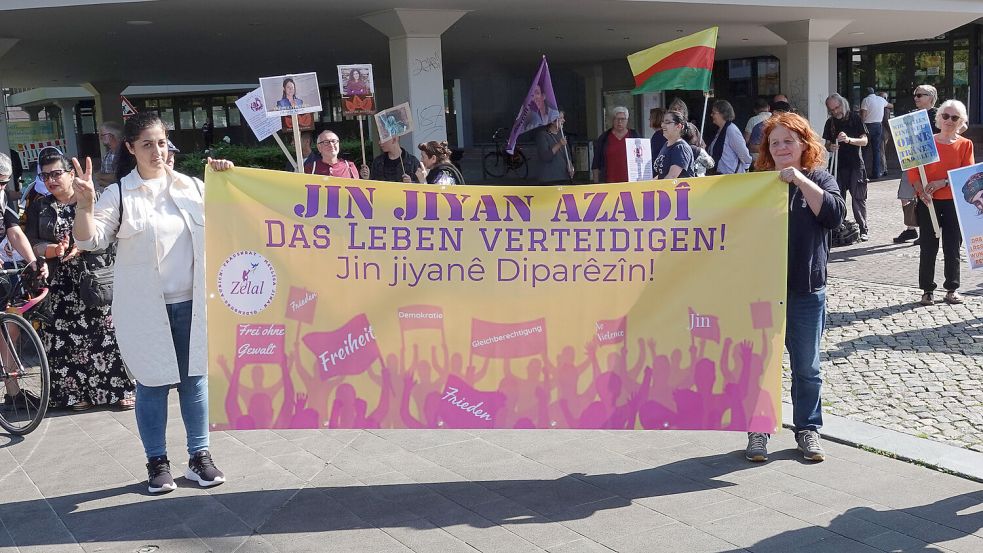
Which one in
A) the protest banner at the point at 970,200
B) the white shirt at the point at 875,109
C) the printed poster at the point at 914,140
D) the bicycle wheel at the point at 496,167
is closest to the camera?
the protest banner at the point at 970,200

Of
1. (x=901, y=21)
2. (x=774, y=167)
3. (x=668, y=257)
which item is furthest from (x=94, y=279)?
(x=901, y=21)

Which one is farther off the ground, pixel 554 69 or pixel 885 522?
pixel 554 69

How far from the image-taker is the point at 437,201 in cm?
454

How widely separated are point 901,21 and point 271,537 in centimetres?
2059

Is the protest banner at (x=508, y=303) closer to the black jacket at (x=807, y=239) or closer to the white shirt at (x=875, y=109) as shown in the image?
the black jacket at (x=807, y=239)

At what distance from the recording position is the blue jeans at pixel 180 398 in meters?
4.69

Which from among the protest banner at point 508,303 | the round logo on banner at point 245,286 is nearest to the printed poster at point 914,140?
the protest banner at point 508,303

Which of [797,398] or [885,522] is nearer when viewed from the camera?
[885,522]

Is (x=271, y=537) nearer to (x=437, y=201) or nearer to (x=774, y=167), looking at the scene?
(x=437, y=201)

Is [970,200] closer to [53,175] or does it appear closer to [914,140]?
[914,140]

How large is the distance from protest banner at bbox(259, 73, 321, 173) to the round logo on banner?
306 centimetres

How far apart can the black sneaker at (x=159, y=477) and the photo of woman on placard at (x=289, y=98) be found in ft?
10.9

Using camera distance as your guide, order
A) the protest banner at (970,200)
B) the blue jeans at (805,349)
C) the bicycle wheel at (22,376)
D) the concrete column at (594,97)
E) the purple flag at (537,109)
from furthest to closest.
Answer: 1. the concrete column at (594,97)
2. the purple flag at (537,109)
3. the bicycle wheel at (22,376)
4. the protest banner at (970,200)
5. the blue jeans at (805,349)

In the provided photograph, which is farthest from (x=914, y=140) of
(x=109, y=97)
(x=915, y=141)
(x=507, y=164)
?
(x=109, y=97)
